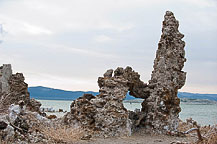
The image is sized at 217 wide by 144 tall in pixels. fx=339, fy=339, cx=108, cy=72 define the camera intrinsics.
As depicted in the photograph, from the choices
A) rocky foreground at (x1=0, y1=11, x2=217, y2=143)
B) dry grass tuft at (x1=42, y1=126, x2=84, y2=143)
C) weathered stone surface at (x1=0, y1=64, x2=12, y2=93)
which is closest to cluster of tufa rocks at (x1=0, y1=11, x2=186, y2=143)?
rocky foreground at (x1=0, y1=11, x2=217, y2=143)

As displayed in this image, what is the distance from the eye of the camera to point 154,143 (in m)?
12.5

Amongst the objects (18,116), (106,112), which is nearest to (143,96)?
(106,112)

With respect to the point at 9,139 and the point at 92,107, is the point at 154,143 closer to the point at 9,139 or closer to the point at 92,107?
the point at 92,107

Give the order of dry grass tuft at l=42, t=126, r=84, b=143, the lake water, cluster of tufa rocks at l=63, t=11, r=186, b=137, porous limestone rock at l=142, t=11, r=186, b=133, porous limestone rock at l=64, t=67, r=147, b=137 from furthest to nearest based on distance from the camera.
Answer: the lake water → porous limestone rock at l=142, t=11, r=186, b=133 → cluster of tufa rocks at l=63, t=11, r=186, b=137 → porous limestone rock at l=64, t=67, r=147, b=137 → dry grass tuft at l=42, t=126, r=84, b=143

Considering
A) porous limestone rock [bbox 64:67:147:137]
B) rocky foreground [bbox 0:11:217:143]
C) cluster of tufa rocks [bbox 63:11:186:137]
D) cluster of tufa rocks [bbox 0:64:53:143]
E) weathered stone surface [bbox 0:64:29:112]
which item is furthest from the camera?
weathered stone surface [bbox 0:64:29:112]

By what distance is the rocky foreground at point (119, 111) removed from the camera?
477 inches

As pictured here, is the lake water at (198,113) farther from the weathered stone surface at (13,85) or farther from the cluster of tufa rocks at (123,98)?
the weathered stone surface at (13,85)

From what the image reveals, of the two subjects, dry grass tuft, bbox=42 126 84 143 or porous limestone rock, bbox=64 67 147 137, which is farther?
porous limestone rock, bbox=64 67 147 137

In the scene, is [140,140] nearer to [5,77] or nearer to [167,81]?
[167,81]

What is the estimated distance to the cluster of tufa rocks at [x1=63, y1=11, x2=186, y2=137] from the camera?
1343 centimetres

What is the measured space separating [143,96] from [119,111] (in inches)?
88.2

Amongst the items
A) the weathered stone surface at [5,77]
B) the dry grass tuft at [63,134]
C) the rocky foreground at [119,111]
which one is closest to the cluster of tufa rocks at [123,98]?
the rocky foreground at [119,111]

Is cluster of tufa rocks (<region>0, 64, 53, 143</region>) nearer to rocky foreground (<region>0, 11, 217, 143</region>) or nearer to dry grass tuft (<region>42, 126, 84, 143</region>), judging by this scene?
rocky foreground (<region>0, 11, 217, 143</region>)

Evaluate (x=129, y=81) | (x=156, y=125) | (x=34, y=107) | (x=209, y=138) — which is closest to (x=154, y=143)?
(x=156, y=125)
